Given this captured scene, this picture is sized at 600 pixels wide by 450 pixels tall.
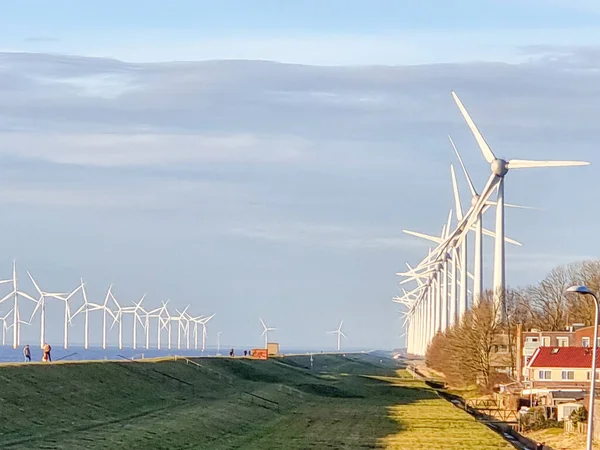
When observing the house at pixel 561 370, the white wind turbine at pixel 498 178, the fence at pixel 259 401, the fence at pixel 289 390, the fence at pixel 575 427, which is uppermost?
the white wind turbine at pixel 498 178

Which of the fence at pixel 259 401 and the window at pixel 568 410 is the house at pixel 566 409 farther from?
the fence at pixel 259 401

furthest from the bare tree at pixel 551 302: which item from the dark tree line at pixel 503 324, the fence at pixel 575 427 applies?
the fence at pixel 575 427

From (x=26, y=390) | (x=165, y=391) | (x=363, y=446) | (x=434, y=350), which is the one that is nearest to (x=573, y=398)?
(x=165, y=391)

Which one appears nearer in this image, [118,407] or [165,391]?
[118,407]

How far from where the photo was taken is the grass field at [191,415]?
47.1m

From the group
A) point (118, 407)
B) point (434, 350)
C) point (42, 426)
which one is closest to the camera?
point (42, 426)

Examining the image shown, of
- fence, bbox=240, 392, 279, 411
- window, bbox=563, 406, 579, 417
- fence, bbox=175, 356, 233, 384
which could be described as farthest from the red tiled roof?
fence, bbox=175, 356, 233, 384

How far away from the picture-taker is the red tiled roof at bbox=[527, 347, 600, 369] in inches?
3415

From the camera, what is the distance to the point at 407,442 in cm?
5362

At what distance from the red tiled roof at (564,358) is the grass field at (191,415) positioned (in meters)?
7.07

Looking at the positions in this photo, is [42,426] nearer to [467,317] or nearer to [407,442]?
[407,442]

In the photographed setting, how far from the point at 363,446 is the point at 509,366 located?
A: 191 feet

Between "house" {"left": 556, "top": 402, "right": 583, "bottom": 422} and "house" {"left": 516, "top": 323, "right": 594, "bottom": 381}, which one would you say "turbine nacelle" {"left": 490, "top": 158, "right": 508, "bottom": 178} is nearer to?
"house" {"left": 516, "top": 323, "right": 594, "bottom": 381}

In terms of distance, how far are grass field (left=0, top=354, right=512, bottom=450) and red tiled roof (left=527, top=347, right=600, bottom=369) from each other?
23.2 feet
